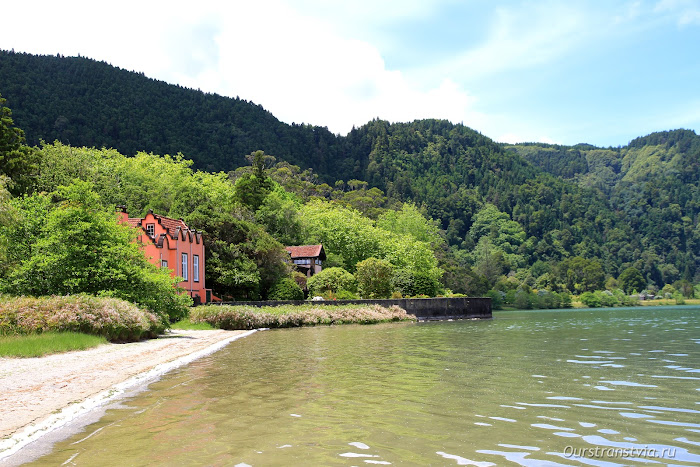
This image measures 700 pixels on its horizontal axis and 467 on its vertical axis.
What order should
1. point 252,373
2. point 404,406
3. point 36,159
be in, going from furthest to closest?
point 36,159 < point 252,373 < point 404,406

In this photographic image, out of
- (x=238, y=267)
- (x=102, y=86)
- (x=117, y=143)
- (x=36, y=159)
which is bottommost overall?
(x=238, y=267)

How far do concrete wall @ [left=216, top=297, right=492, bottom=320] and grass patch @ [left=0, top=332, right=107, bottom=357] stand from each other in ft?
86.0

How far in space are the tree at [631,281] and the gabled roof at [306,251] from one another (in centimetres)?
11876

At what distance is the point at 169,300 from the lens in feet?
105

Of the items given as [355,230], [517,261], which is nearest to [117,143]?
[355,230]

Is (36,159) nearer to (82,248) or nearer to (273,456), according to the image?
(82,248)

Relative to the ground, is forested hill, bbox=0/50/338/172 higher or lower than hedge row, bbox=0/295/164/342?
higher

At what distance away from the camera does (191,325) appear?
35719mm

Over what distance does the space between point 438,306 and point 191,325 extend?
27741mm

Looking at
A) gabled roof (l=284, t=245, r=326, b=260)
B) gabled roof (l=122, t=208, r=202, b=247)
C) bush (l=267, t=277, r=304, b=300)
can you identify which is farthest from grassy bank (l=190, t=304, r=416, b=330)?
gabled roof (l=284, t=245, r=326, b=260)

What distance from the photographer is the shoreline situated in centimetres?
904

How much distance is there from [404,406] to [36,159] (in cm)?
5095

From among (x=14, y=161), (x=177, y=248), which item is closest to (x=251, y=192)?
(x=177, y=248)

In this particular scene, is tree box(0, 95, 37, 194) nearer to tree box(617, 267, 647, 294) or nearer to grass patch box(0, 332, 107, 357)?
grass patch box(0, 332, 107, 357)
